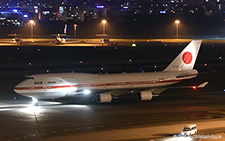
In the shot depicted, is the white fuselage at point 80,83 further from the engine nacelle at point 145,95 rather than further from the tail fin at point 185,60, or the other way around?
the tail fin at point 185,60

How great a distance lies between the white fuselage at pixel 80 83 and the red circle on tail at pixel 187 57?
3.58 m

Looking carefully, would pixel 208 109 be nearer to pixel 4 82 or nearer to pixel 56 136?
pixel 56 136

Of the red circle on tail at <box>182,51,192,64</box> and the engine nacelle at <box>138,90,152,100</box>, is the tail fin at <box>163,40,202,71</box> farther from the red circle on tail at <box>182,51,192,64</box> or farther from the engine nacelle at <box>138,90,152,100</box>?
the engine nacelle at <box>138,90,152,100</box>

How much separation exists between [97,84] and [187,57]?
12893mm

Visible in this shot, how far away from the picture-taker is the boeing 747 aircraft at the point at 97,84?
55.2 metres

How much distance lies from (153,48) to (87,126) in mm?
86310

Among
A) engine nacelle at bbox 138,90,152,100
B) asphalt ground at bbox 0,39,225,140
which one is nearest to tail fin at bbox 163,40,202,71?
asphalt ground at bbox 0,39,225,140

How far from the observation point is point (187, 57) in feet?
207

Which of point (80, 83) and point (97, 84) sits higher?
point (80, 83)

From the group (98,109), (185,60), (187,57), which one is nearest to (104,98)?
(98,109)

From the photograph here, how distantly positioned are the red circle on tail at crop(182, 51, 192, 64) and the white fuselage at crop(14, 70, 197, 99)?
11.8 feet

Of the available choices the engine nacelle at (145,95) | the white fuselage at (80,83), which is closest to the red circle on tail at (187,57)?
the white fuselage at (80,83)

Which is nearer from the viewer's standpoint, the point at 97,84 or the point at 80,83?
the point at 80,83

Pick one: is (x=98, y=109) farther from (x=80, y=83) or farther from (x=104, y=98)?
(x=80, y=83)
